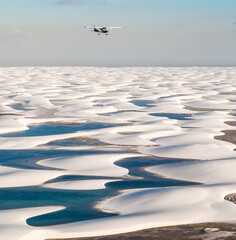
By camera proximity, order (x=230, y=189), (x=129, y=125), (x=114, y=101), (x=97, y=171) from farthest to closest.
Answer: (x=114, y=101), (x=129, y=125), (x=97, y=171), (x=230, y=189)

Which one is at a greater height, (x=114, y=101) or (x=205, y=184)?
(x=114, y=101)

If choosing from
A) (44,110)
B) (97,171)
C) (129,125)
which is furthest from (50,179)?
(44,110)

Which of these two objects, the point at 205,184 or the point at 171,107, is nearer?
the point at 205,184

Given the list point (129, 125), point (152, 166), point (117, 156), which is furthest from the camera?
point (129, 125)

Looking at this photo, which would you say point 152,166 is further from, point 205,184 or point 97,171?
point 205,184

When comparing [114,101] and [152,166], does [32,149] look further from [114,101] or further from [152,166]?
[114,101]

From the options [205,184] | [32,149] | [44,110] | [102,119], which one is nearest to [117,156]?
[32,149]
